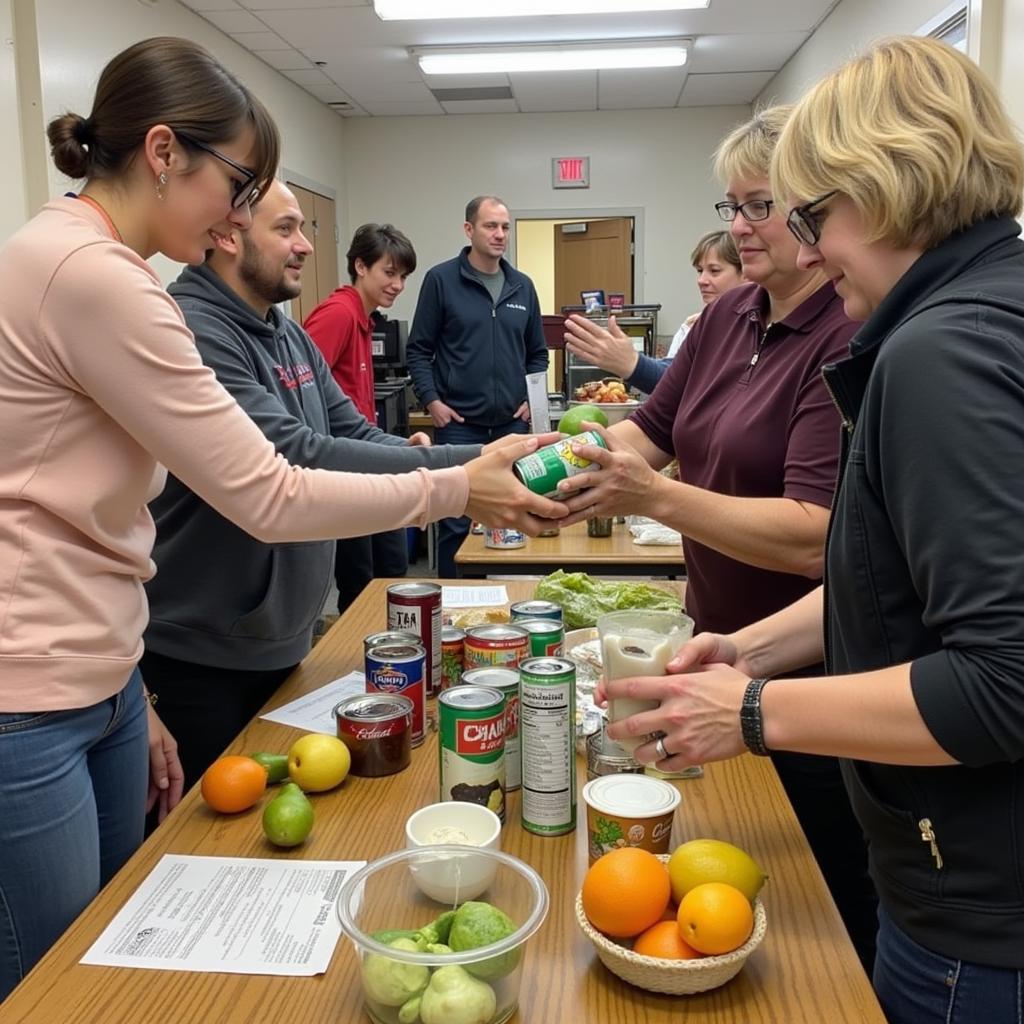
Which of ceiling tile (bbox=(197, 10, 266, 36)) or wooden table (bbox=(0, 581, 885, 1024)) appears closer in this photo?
wooden table (bbox=(0, 581, 885, 1024))

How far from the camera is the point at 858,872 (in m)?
1.65

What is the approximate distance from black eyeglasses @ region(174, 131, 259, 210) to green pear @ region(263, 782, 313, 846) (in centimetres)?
87

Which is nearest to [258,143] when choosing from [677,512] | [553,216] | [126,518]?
[126,518]

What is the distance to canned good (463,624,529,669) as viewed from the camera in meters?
1.40

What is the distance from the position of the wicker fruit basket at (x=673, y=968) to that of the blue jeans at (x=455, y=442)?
3.77m

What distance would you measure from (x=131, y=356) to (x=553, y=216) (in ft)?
24.2

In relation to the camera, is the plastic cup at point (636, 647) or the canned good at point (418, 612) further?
the canned good at point (418, 612)

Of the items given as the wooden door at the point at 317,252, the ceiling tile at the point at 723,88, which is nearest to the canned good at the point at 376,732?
the wooden door at the point at 317,252

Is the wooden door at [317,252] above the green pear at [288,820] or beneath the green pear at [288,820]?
above

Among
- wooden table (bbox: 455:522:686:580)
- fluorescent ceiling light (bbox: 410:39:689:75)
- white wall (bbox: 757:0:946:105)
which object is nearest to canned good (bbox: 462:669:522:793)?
wooden table (bbox: 455:522:686:580)

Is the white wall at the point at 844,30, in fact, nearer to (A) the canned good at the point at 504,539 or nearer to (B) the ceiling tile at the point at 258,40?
(A) the canned good at the point at 504,539

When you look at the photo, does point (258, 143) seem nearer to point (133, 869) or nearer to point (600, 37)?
point (133, 869)

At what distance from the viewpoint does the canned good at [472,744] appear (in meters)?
1.17

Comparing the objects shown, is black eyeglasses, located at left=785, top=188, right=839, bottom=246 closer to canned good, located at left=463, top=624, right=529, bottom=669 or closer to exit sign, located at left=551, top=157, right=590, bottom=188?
canned good, located at left=463, top=624, right=529, bottom=669
